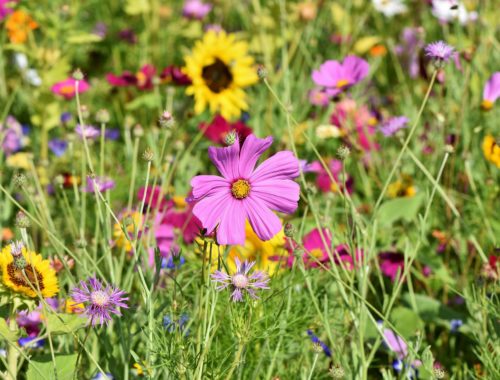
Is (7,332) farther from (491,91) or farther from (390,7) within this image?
(390,7)

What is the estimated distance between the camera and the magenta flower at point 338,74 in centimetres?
139

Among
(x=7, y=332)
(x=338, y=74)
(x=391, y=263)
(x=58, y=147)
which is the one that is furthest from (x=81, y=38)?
(x=7, y=332)

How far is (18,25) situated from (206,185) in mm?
1369

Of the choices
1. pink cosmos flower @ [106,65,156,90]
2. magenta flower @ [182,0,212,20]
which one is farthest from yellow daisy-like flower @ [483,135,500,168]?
magenta flower @ [182,0,212,20]

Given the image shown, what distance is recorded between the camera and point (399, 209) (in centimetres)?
149

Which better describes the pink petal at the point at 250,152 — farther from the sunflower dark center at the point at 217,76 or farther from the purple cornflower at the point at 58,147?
the purple cornflower at the point at 58,147

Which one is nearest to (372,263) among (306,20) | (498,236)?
(498,236)

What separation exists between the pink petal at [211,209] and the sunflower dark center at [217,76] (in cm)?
95

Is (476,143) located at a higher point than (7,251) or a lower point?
higher

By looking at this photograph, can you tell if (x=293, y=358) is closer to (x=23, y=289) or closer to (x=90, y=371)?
(x=90, y=371)

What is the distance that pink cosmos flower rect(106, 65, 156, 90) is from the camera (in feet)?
6.16

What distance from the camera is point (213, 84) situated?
1.79m

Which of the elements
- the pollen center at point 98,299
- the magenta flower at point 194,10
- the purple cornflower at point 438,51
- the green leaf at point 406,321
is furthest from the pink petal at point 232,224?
the magenta flower at point 194,10

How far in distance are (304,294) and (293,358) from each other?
0.43 feet
